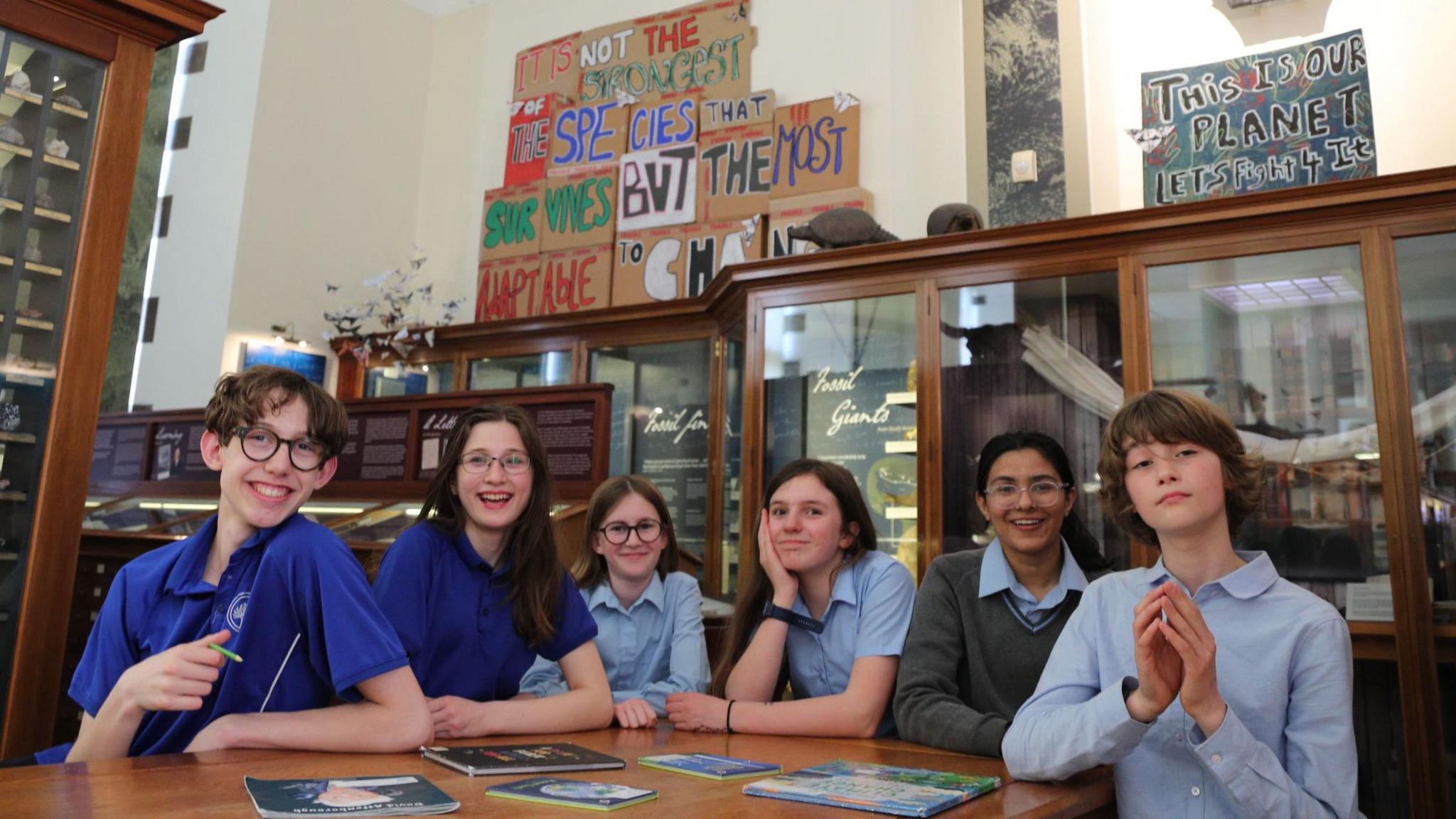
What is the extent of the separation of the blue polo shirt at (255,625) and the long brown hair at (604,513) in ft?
3.27

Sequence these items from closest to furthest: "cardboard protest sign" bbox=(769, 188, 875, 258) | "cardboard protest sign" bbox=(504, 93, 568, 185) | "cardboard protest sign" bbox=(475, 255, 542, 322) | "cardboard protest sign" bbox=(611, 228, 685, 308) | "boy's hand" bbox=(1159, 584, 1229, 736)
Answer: "boy's hand" bbox=(1159, 584, 1229, 736) → "cardboard protest sign" bbox=(769, 188, 875, 258) → "cardboard protest sign" bbox=(611, 228, 685, 308) → "cardboard protest sign" bbox=(475, 255, 542, 322) → "cardboard protest sign" bbox=(504, 93, 568, 185)

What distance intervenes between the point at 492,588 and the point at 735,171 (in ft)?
16.6

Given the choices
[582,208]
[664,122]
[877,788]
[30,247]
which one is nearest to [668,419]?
[582,208]

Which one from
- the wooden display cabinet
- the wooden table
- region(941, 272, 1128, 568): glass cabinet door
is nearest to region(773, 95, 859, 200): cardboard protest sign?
region(941, 272, 1128, 568): glass cabinet door

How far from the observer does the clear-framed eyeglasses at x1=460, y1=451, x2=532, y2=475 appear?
207 centimetres

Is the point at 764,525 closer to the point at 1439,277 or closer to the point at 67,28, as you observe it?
the point at 67,28

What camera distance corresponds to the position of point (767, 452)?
5035 millimetres

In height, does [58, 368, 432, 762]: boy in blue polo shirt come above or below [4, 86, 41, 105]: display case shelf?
below

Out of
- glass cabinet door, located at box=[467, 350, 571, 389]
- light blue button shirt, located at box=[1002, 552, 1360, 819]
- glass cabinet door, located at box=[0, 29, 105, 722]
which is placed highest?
glass cabinet door, located at box=[467, 350, 571, 389]

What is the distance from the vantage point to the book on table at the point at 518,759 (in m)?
1.48

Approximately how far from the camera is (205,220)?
A: 24.6 ft

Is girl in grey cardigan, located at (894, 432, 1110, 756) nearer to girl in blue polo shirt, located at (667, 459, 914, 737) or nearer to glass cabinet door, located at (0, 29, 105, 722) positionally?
girl in blue polo shirt, located at (667, 459, 914, 737)

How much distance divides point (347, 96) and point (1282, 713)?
821 centimetres

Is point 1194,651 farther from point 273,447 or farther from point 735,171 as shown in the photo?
point 735,171
